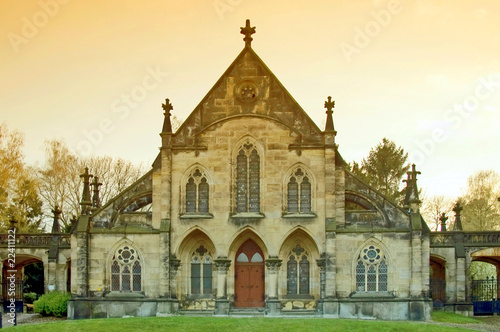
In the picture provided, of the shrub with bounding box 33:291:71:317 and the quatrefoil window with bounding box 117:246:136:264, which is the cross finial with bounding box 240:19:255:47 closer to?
the quatrefoil window with bounding box 117:246:136:264

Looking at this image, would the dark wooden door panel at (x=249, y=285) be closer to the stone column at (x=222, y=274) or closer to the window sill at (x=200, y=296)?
the stone column at (x=222, y=274)

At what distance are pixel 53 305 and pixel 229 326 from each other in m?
11.8

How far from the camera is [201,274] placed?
32250 millimetres

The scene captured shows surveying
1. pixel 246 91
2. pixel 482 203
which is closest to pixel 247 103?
pixel 246 91

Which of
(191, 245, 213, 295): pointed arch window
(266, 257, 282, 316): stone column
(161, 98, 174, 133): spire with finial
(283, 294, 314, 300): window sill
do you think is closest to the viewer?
(266, 257, 282, 316): stone column

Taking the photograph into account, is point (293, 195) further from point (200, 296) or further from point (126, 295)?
point (126, 295)

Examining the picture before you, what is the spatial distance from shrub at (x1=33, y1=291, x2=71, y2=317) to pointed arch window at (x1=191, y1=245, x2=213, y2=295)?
6409 mm

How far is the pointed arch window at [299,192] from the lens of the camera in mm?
31781

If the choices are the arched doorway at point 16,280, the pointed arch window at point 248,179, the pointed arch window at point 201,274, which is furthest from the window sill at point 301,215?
the arched doorway at point 16,280

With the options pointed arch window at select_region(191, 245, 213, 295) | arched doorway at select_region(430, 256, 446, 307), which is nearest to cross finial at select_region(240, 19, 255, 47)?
pointed arch window at select_region(191, 245, 213, 295)

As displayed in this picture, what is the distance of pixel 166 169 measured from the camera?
3203 cm

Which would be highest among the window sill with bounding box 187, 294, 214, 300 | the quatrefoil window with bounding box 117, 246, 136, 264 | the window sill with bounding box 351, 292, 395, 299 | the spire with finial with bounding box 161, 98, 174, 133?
the spire with finial with bounding box 161, 98, 174, 133

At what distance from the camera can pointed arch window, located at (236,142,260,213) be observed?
105 feet

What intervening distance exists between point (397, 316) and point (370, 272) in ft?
7.59
